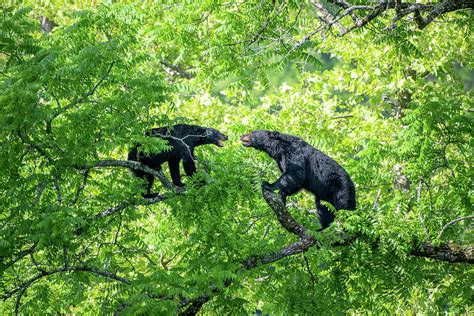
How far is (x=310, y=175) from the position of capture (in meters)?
8.54

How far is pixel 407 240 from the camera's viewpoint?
635 cm

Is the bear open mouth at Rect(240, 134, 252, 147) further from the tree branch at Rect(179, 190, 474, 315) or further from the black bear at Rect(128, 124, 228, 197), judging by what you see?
the tree branch at Rect(179, 190, 474, 315)

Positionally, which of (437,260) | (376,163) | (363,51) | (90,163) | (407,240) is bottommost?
(437,260)

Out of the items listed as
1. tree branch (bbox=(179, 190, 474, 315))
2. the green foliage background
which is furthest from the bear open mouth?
tree branch (bbox=(179, 190, 474, 315))

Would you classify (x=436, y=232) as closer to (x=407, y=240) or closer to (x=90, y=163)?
(x=407, y=240)

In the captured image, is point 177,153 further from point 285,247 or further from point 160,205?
point 285,247

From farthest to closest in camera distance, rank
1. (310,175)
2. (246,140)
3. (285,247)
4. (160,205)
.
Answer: (246,140)
(160,205)
(310,175)
(285,247)

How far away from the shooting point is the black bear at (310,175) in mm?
8281

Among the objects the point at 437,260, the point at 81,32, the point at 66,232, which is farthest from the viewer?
the point at 81,32

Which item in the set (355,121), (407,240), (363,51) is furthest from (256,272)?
(363,51)

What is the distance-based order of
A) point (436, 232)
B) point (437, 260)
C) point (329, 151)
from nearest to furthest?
1. point (436, 232)
2. point (437, 260)
3. point (329, 151)

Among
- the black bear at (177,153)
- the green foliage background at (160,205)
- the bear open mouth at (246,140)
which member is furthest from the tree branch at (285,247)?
the bear open mouth at (246,140)

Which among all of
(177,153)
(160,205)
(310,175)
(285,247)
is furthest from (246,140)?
(285,247)

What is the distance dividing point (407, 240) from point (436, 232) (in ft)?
2.03
